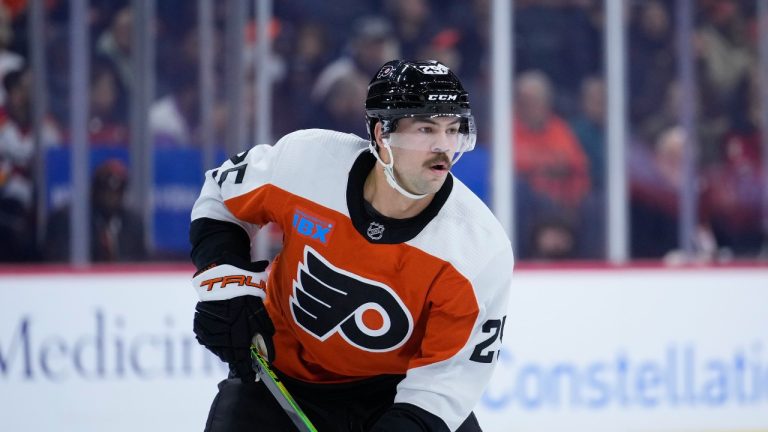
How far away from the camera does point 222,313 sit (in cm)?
212

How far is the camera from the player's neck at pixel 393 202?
6.91ft

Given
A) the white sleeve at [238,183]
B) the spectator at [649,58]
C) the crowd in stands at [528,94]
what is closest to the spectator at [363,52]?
the crowd in stands at [528,94]

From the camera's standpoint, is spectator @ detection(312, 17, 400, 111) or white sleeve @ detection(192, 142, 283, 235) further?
spectator @ detection(312, 17, 400, 111)

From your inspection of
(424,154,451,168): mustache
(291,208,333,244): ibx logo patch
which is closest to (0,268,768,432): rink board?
(291,208,333,244): ibx logo patch

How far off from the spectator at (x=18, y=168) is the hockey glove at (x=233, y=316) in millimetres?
2709

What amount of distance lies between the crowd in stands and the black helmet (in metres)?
2.84

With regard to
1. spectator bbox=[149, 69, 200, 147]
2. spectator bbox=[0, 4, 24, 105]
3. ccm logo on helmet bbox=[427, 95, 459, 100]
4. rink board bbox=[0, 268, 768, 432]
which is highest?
spectator bbox=[0, 4, 24, 105]

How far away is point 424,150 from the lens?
2.04 m

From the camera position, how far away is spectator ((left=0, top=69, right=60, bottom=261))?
461 cm

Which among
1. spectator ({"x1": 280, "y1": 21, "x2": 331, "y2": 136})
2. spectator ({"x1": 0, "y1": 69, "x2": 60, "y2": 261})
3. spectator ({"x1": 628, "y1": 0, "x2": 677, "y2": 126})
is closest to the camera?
spectator ({"x1": 0, "y1": 69, "x2": 60, "y2": 261})

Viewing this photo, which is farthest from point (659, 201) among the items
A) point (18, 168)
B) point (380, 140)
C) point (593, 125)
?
point (380, 140)

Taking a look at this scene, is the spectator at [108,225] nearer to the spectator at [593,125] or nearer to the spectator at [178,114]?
the spectator at [178,114]

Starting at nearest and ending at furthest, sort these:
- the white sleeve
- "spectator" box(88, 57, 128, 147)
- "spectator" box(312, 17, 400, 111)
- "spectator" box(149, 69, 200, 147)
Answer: the white sleeve, "spectator" box(88, 57, 128, 147), "spectator" box(149, 69, 200, 147), "spectator" box(312, 17, 400, 111)

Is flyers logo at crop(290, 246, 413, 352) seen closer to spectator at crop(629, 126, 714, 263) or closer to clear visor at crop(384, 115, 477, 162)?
clear visor at crop(384, 115, 477, 162)
